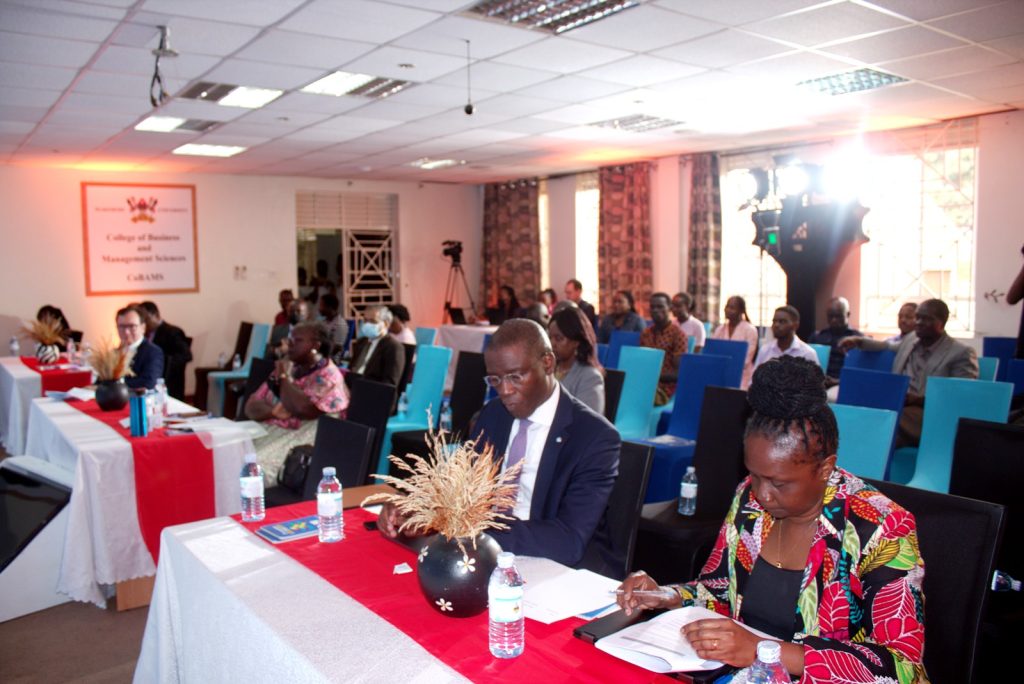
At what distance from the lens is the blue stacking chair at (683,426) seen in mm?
4570

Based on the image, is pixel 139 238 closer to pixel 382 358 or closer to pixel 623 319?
pixel 382 358

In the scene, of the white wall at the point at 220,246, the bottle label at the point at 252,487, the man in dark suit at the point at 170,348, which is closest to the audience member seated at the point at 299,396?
the bottle label at the point at 252,487

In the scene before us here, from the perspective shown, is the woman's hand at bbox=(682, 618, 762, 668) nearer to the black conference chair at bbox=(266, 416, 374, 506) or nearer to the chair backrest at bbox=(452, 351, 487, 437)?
the black conference chair at bbox=(266, 416, 374, 506)

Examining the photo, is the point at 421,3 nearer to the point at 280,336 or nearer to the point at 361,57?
the point at 361,57

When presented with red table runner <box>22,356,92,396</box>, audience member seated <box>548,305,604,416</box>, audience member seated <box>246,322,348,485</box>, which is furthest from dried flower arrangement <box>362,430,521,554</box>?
red table runner <box>22,356,92,396</box>

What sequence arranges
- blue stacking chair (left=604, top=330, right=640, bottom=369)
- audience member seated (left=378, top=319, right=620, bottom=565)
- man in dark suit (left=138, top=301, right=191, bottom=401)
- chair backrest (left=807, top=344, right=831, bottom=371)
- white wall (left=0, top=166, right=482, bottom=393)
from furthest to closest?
1. white wall (left=0, top=166, right=482, bottom=393)
2. man in dark suit (left=138, top=301, right=191, bottom=401)
3. blue stacking chair (left=604, top=330, right=640, bottom=369)
4. chair backrest (left=807, top=344, right=831, bottom=371)
5. audience member seated (left=378, top=319, right=620, bottom=565)

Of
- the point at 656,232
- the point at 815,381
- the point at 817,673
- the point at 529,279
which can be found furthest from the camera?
the point at 529,279

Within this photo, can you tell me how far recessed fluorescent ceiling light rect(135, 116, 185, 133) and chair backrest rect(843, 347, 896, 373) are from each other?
643 centimetres

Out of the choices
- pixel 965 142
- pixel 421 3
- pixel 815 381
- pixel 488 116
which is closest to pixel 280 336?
pixel 488 116

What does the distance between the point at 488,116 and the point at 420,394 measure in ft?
10.2

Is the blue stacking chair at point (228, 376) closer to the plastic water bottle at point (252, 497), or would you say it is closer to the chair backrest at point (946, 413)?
the plastic water bottle at point (252, 497)

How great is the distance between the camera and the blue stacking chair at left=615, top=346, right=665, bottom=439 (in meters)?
5.47

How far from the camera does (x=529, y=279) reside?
12.8m

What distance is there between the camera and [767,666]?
142cm
